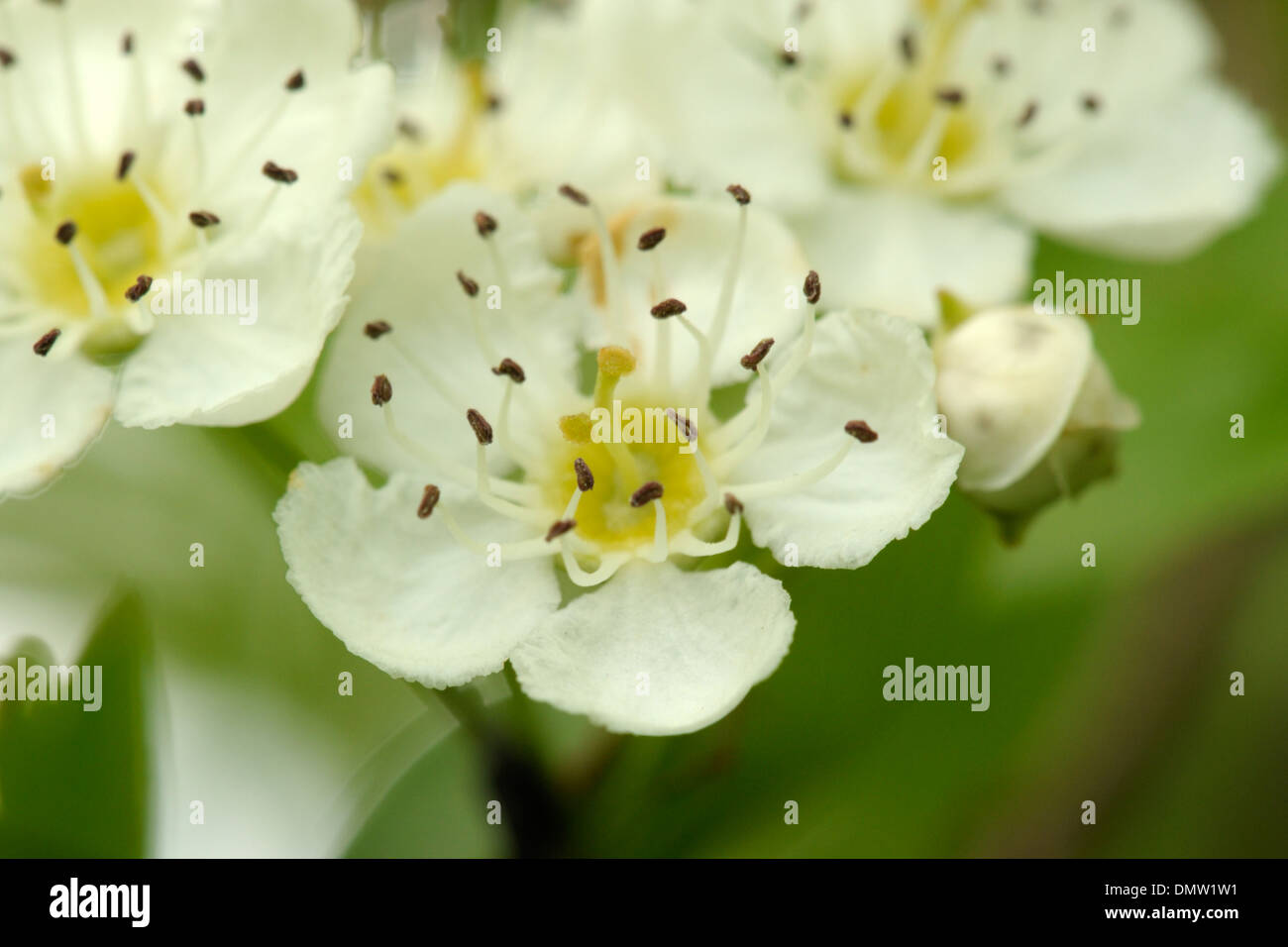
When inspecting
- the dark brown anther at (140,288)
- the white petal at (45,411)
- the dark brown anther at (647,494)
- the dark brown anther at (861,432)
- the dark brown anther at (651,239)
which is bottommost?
the dark brown anther at (647,494)

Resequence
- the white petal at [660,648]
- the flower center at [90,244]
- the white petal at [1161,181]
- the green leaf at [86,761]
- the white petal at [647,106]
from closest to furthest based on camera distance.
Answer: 1. the white petal at [660,648]
2. the green leaf at [86,761]
3. the flower center at [90,244]
4. the white petal at [647,106]
5. the white petal at [1161,181]

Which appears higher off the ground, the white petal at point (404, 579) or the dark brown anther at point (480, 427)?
the dark brown anther at point (480, 427)

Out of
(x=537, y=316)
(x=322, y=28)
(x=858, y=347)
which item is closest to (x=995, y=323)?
(x=858, y=347)

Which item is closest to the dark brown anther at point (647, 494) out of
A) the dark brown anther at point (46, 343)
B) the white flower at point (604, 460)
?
the white flower at point (604, 460)

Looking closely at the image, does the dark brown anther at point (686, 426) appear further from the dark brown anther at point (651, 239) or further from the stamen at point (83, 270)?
the stamen at point (83, 270)

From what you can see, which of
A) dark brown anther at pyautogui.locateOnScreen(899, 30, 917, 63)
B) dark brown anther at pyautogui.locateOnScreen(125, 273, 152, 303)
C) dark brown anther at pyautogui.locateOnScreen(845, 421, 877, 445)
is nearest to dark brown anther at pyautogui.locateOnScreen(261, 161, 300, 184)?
dark brown anther at pyautogui.locateOnScreen(125, 273, 152, 303)

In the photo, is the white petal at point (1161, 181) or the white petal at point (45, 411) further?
the white petal at point (1161, 181)

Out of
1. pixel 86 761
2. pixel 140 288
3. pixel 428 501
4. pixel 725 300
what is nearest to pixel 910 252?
pixel 725 300
